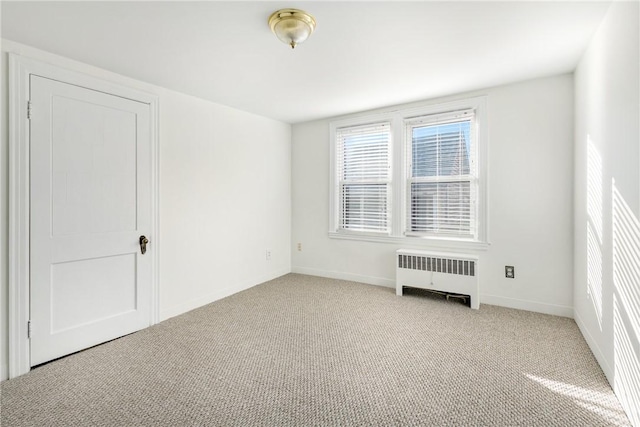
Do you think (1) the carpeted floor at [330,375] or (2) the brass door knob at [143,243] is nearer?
(1) the carpeted floor at [330,375]

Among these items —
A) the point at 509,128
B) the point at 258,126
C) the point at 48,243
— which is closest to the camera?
the point at 48,243

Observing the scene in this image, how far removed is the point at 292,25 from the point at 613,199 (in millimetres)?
2273

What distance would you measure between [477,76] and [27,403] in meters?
4.20

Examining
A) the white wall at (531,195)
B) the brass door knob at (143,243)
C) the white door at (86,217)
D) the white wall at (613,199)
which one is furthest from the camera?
the white wall at (531,195)

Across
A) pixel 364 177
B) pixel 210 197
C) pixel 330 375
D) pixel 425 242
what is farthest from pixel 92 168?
pixel 425 242

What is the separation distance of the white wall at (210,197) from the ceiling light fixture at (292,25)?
165 cm

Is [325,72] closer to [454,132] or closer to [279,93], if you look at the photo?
[279,93]

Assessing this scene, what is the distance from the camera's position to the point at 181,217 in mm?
3209

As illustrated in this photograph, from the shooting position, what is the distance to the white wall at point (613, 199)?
1.58 meters

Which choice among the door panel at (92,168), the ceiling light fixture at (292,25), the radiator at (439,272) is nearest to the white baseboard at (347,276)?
the radiator at (439,272)

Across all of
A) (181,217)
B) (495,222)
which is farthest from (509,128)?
(181,217)

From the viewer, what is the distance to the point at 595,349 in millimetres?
2215

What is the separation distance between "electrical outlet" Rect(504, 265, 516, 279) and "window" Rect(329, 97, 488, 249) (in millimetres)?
330

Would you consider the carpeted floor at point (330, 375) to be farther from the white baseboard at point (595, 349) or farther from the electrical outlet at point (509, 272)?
the electrical outlet at point (509, 272)
